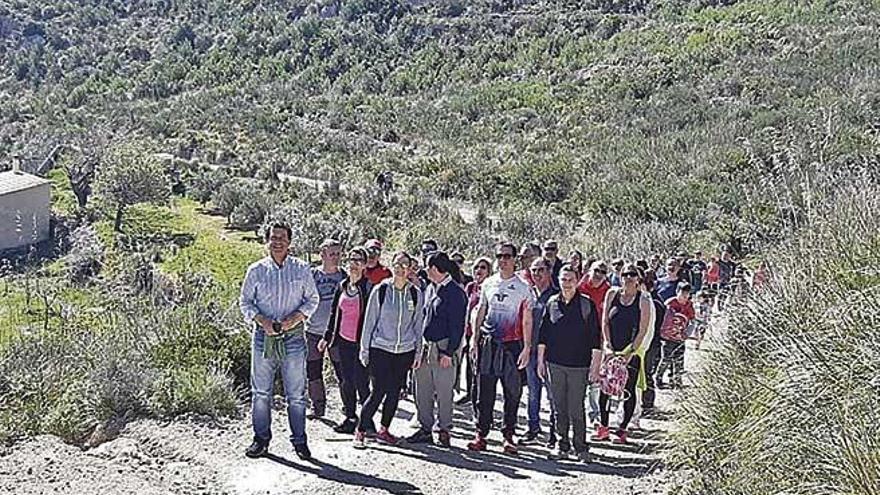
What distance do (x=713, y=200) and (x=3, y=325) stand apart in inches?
717

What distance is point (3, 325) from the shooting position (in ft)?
73.1

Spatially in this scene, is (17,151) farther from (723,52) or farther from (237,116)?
(723,52)

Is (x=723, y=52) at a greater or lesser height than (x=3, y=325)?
greater

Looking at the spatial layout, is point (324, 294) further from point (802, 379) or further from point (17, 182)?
point (17, 182)

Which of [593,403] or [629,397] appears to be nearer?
[629,397]

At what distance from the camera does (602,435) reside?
31.7 feet

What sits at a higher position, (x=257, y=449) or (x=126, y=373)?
(x=126, y=373)

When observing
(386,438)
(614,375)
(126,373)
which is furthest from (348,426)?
(614,375)

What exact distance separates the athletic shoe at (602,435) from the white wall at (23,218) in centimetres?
3512

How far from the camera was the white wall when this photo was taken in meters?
41.3

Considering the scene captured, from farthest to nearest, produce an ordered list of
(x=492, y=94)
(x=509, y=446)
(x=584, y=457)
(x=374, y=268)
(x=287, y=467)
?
(x=492, y=94)
(x=374, y=268)
(x=509, y=446)
(x=584, y=457)
(x=287, y=467)

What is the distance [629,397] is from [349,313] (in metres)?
2.47

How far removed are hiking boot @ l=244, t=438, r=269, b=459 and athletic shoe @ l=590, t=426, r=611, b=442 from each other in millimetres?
2867

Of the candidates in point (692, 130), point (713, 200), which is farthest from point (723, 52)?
point (713, 200)
